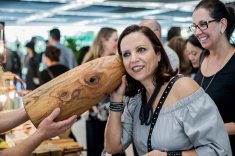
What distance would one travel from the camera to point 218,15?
2354 millimetres

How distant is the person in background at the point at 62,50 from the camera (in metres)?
6.88

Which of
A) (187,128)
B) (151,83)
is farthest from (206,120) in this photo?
(151,83)

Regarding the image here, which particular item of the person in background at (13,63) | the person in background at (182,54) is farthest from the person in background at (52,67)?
the person in background at (13,63)

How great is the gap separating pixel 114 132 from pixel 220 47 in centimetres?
91

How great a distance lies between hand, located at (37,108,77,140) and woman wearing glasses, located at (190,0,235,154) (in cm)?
102

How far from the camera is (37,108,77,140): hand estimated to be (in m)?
1.74

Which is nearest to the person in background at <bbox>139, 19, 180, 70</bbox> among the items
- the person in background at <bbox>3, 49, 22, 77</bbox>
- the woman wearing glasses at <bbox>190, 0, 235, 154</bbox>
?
the woman wearing glasses at <bbox>190, 0, 235, 154</bbox>

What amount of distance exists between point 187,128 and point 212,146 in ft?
0.47

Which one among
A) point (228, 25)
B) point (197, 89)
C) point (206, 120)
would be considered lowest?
point (206, 120)

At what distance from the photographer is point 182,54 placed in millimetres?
4469

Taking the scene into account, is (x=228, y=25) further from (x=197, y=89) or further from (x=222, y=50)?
(x=197, y=89)

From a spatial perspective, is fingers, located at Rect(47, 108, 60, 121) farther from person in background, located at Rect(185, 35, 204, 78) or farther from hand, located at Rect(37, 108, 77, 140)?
person in background, located at Rect(185, 35, 204, 78)

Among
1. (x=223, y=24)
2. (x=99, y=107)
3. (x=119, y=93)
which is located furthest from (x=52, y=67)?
(x=119, y=93)

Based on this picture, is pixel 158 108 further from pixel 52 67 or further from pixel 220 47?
pixel 52 67
